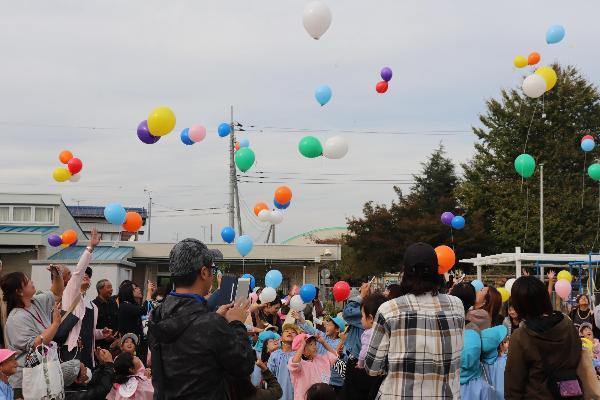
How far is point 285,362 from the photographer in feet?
23.5

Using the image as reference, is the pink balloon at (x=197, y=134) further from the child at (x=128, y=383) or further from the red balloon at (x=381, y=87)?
the child at (x=128, y=383)

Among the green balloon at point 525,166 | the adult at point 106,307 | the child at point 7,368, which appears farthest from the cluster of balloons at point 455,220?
the child at point 7,368

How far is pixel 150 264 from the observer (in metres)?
36.7

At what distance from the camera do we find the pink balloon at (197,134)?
12930 mm

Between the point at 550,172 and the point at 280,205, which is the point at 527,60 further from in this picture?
the point at 550,172

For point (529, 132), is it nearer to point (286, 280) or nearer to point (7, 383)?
point (286, 280)

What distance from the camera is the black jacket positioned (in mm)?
3219

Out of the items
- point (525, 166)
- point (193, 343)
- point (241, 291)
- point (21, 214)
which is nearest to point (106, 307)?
point (241, 291)

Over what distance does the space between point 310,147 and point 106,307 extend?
169 inches

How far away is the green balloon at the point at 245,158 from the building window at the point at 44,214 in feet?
68.1

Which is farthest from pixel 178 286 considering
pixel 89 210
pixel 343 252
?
pixel 89 210

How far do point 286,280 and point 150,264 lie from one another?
22.6 ft

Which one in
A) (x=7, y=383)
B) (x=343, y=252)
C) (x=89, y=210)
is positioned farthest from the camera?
(x=89, y=210)

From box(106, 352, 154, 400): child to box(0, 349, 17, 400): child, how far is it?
99 centimetres
